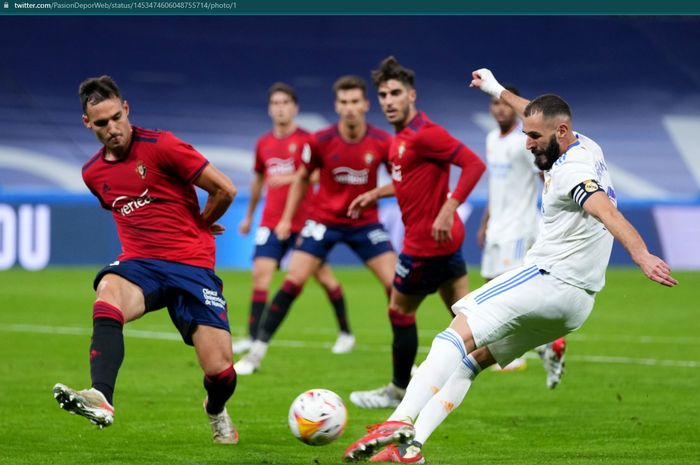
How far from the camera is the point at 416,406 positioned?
19.4 ft

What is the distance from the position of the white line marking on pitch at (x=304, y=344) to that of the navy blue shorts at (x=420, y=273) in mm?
3406

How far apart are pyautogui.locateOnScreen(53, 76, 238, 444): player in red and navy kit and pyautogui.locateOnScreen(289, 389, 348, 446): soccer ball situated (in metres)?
0.61

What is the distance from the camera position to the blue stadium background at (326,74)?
2894 cm

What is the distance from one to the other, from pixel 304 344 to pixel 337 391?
3383 millimetres

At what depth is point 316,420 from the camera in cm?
636

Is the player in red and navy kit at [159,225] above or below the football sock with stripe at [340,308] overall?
above

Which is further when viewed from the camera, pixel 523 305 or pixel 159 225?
pixel 159 225

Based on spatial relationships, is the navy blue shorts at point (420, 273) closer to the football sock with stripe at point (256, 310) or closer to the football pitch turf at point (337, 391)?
the football pitch turf at point (337, 391)

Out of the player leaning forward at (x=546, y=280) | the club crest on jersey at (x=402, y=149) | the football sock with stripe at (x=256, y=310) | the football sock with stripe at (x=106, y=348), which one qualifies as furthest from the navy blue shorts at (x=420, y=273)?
the football sock with stripe at (x=256, y=310)

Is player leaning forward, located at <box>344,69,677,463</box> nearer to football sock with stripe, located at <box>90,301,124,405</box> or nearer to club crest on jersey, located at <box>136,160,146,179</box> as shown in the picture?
football sock with stripe, located at <box>90,301,124,405</box>

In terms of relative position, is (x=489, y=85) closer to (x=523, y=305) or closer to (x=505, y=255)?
(x=523, y=305)

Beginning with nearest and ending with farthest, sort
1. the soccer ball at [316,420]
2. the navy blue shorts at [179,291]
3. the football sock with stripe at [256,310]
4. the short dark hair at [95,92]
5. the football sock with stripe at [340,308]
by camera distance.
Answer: the soccer ball at [316,420]
the short dark hair at [95,92]
the navy blue shorts at [179,291]
the football sock with stripe at [256,310]
the football sock with stripe at [340,308]

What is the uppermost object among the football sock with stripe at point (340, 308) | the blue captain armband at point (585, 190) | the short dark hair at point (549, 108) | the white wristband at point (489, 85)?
the white wristband at point (489, 85)

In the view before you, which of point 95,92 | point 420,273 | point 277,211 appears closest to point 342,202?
point 277,211
